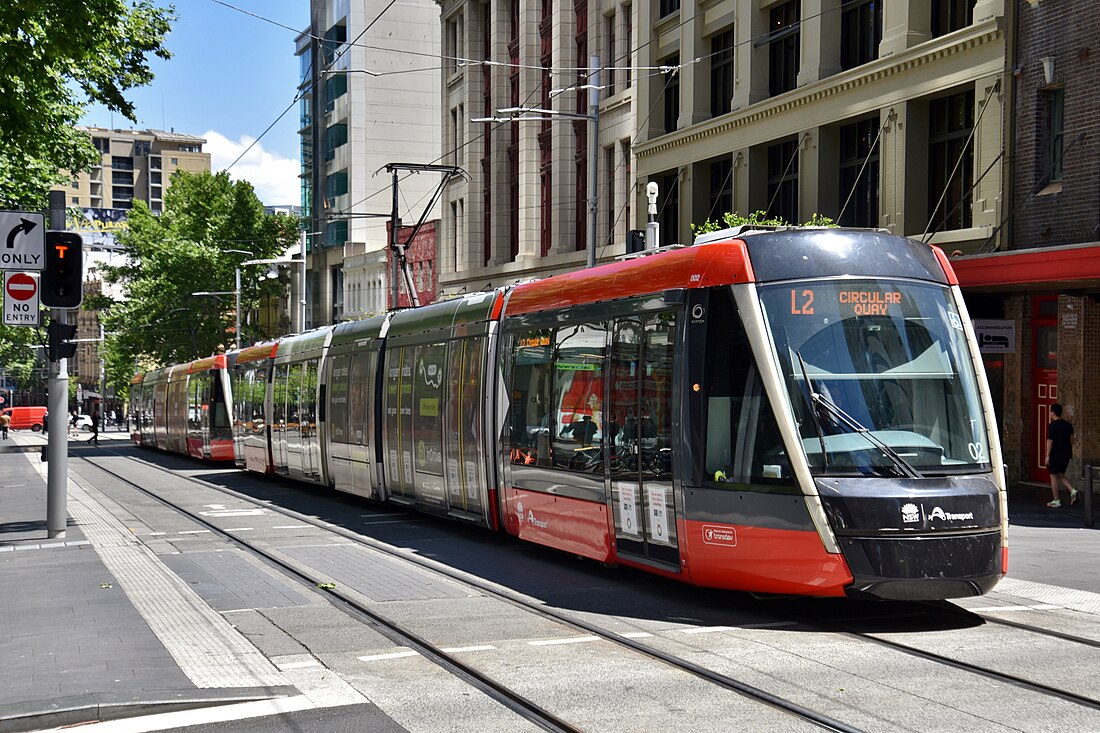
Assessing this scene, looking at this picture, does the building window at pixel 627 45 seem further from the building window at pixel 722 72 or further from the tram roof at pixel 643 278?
the tram roof at pixel 643 278

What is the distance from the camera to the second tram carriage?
9758mm

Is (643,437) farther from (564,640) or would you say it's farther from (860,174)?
(860,174)

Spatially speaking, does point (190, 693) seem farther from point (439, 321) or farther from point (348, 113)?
point (348, 113)

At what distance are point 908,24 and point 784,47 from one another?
534cm

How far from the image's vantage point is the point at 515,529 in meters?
Result: 14.6

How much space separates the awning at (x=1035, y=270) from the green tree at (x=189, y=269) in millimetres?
50158

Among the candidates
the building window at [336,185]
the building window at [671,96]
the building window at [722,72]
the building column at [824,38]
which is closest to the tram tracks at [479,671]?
the building column at [824,38]

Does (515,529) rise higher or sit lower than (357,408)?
lower

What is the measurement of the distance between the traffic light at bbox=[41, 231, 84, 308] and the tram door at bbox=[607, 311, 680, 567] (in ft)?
24.2

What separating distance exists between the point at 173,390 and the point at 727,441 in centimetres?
3635

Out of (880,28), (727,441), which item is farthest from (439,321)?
(880,28)

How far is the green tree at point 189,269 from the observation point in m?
68.4

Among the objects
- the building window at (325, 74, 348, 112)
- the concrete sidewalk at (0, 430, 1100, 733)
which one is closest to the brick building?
the concrete sidewalk at (0, 430, 1100, 733)

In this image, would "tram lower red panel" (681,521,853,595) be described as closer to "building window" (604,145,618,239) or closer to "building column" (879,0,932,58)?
"building column" (879,0,932,58)
